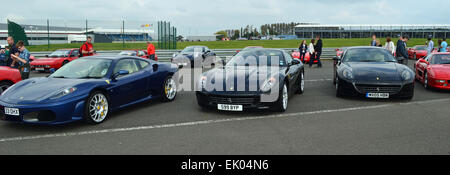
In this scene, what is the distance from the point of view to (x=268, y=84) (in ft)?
19.2

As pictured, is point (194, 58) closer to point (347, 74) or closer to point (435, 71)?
point (347, 74)

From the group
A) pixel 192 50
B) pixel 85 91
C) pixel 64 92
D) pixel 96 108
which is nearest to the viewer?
pixel 64 92

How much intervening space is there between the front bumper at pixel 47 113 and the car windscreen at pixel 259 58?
3473 millimetres

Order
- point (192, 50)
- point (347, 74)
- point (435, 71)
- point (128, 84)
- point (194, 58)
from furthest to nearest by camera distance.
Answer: point (192, 50)
point (194, 58)
point (435, 71)
point (347, 74)
point (128, 84)

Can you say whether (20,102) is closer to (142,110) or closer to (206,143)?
(142,110)

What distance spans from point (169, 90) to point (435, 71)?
7.02 m

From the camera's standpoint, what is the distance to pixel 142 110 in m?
6.48

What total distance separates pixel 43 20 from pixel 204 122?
20.6 meters

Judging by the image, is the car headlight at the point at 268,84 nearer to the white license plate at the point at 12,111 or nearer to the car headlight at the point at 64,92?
the car headlight at the point at 64,92

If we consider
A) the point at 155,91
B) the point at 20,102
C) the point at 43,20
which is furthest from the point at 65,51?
the point at 20,102

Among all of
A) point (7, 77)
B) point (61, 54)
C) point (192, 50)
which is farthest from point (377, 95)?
point (61, 54)

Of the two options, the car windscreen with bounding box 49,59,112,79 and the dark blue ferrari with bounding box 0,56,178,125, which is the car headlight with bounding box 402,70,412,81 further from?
the car windscreen with bounding box 49,59,112,79

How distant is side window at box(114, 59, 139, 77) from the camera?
6.15 m
